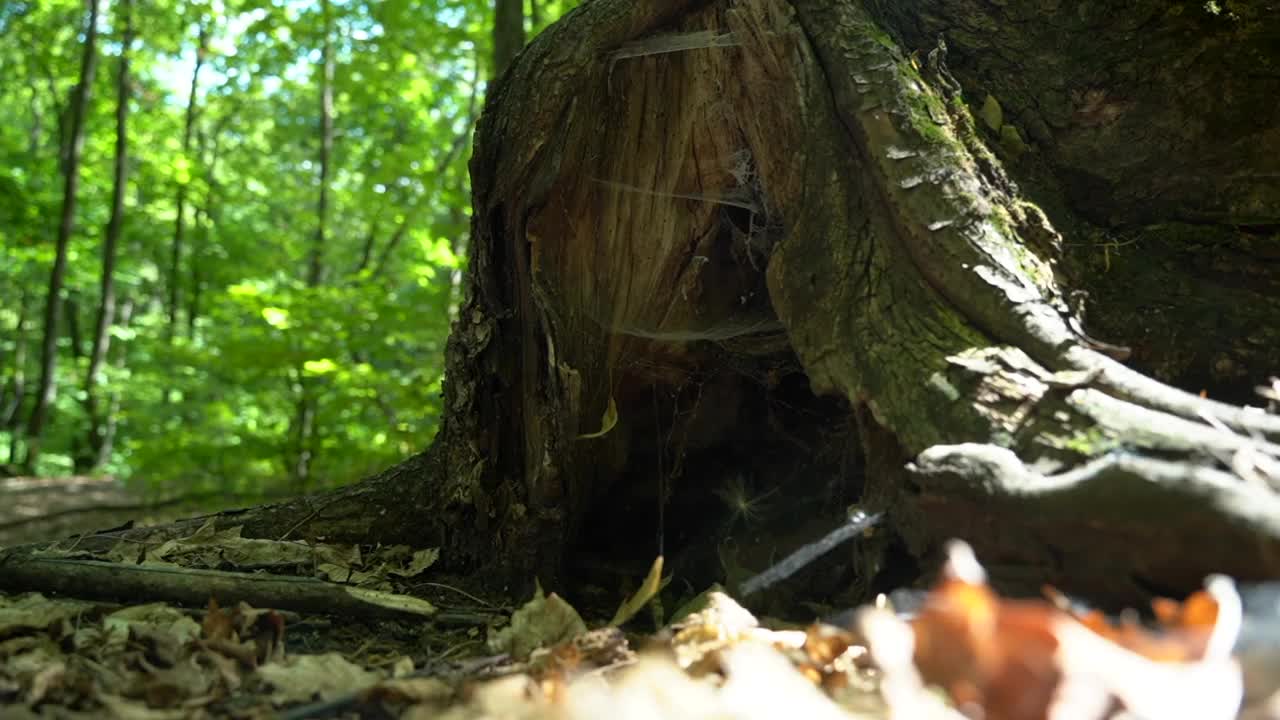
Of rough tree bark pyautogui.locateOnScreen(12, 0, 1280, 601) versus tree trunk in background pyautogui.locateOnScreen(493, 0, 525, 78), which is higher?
tree trunk in background pyautogui.locateOnScreen(493, 0, 525, 78)

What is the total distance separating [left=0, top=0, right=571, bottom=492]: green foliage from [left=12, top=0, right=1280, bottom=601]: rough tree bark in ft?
12.6

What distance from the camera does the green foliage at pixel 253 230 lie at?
23.3 ft

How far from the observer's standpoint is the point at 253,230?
659 inches

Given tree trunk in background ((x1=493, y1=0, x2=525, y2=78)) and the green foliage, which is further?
the green foliage

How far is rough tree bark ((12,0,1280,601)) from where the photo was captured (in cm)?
159

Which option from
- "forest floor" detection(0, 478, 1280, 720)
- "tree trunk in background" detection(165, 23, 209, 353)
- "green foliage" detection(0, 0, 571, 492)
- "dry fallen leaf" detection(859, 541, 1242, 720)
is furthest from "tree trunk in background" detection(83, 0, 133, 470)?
"dry fallen leaf" detection(859, 541, 1242, 720)

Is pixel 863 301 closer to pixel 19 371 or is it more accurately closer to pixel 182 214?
pixel 182 214

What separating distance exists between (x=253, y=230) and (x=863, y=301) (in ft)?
55.8

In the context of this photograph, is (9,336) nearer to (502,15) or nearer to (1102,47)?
(502,15)

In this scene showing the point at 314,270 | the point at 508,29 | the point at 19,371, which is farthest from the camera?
the point at 19,371

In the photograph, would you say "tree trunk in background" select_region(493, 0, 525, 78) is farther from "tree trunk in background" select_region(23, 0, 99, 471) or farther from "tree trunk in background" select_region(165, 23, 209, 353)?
"tree trunk in background" select_region(165, 23, 209, 353)

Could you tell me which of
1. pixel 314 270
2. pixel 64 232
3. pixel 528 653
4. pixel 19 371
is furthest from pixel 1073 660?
pixel 19 371

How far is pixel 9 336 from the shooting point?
1977 cm

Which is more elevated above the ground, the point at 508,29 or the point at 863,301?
the point at 508,29
